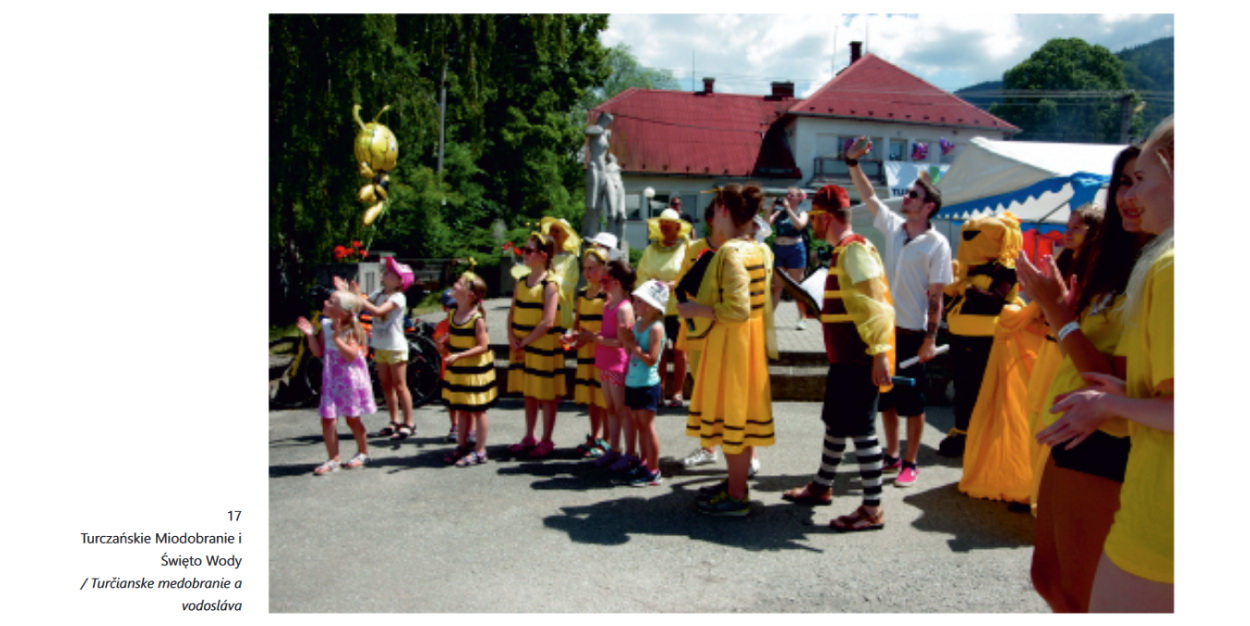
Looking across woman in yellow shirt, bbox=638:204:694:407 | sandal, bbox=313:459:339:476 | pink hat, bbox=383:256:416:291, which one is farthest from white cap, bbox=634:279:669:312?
sandal, bbox=313:459:339:476

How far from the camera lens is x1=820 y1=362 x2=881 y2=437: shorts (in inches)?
166

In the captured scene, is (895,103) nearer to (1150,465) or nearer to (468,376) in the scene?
(468,376)

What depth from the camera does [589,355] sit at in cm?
597

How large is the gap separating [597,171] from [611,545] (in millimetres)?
8885

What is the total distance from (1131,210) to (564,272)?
4.52 m

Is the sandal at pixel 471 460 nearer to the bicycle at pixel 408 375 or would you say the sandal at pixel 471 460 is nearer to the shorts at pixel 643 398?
the shorts at pixel 643 398

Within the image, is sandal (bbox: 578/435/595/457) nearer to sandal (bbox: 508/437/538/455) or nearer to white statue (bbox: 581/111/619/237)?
sandal (bbox: 508/437/538/455)

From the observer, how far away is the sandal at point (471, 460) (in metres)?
5.59

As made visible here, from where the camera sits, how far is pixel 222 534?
9.54 feet

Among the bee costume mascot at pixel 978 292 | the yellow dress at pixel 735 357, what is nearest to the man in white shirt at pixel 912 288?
the bee costume mascot at pixel 978 292

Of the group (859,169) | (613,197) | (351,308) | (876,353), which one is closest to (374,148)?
(351,308)

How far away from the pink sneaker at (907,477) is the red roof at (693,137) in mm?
27139

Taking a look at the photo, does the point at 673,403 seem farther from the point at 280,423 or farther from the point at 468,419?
the point at 280,423

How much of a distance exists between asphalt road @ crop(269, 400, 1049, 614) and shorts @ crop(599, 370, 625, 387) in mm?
623
